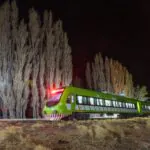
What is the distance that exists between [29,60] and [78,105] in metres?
9.58

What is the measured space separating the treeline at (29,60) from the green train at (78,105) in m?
5.04

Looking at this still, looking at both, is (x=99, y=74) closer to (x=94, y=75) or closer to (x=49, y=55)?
(x=94, y=75)

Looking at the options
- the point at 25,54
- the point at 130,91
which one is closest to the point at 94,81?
the point at 130,91

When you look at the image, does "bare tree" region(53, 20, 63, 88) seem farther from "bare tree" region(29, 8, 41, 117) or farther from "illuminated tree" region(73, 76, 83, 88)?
"illuminated tree" region(73, 76, 83, 88)

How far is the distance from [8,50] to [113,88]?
24370 millimetres

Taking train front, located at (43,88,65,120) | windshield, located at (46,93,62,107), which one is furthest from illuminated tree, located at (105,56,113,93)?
windshield, located at (46,93,62,107)

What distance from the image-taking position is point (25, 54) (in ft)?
99.5

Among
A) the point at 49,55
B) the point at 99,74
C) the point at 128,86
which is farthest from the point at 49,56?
the point at 128,86

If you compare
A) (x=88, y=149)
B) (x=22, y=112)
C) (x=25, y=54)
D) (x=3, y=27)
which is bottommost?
(x=88, y=149)

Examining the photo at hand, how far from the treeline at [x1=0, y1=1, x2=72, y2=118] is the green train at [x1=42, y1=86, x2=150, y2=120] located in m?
5.04

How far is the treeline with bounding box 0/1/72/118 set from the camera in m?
28.8

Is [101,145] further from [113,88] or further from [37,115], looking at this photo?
[113,88]

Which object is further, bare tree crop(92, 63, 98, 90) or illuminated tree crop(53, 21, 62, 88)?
bare tree crop(92, 63, 98, 90)

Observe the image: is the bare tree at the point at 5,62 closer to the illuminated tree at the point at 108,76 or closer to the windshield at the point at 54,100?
A: the windshield at the point at 54,100
